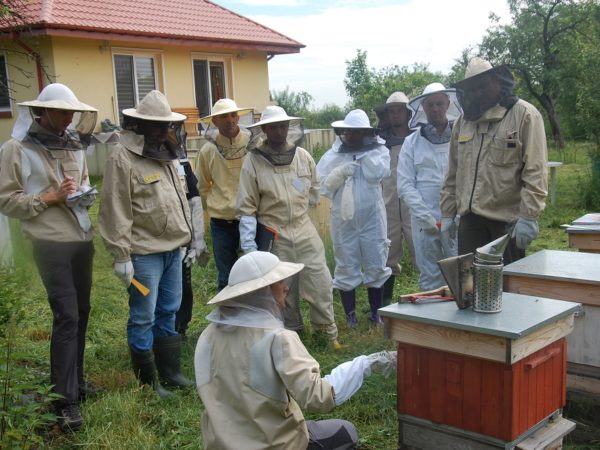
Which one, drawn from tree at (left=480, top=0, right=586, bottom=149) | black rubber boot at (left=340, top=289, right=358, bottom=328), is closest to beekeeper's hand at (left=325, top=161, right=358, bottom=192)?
black rubber boot at (left=340, top=289, right=358, bottom=328)

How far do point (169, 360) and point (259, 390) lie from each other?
1805 mm

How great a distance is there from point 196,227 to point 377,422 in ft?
6.28

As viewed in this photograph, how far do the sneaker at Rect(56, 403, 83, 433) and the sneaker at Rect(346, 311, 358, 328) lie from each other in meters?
2.35

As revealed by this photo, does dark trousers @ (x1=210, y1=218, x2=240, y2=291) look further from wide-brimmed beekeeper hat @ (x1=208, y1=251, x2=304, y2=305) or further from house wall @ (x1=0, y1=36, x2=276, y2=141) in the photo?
house wall @ (x1=0, y1=36, x2=276, y2=141)

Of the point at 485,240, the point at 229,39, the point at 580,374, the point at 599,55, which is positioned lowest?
the point at 580,374

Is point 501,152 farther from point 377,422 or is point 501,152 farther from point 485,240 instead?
point 377,422

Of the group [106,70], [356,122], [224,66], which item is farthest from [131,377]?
[224,66]

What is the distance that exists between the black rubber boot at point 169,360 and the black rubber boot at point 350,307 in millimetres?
1599

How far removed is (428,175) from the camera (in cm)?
524

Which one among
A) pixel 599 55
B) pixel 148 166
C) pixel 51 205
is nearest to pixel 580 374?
pixel 148 166

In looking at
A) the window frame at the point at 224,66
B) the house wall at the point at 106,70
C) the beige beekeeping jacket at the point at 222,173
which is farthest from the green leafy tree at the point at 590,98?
the window frame at the point at 224,66

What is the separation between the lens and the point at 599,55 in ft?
32.8

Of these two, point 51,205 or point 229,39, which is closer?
point 51,205

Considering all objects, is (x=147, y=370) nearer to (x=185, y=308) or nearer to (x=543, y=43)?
(x=185, y=308)
